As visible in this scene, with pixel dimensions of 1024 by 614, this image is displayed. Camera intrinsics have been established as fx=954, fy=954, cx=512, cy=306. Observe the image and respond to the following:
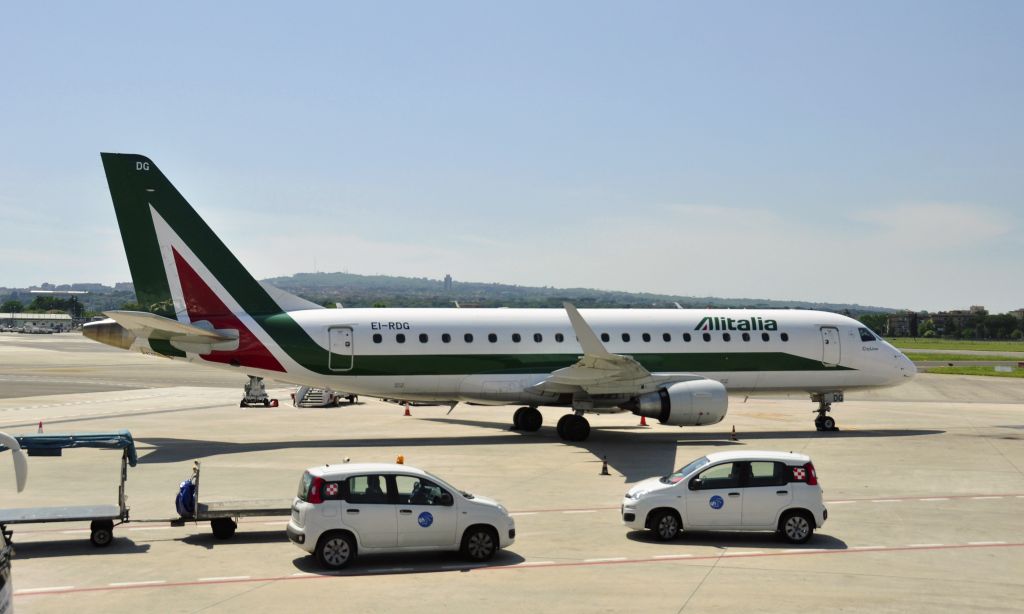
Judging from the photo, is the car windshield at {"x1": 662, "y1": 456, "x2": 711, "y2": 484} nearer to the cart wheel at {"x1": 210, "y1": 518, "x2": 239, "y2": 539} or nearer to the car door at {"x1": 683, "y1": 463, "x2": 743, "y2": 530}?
the car door at {"x1": 683, "y1": 463, "x2": 743, "y2": 530}

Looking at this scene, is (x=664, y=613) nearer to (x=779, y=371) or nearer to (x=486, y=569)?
(x=486, y=569)

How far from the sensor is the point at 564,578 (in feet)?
49.0

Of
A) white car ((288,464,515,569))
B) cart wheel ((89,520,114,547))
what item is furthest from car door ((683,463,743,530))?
cart wheel ((89,520,114,547))

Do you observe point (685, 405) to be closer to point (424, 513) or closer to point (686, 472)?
point (686, 472)

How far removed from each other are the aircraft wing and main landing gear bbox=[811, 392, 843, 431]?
9.00m

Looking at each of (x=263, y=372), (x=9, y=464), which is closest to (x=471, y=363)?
(x=263, y=372)

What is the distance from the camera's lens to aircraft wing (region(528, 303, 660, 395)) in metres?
30.0

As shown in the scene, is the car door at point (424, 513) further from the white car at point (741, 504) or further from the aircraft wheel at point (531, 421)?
the aircraft wheel at point (531, 421)

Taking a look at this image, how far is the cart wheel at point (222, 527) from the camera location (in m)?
17.5

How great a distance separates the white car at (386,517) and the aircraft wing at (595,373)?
45.2 feet

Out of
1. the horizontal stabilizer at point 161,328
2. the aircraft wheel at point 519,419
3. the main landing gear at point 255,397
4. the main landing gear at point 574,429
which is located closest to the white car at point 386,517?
the horizontal stabilizer at point 161,328

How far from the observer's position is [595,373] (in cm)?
3145

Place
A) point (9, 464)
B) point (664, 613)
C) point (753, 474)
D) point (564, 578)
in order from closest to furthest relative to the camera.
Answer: point (664, 613) < point (564, 578) < point (753, 474) < point (9, 464)

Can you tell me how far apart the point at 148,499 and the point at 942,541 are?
1671cm
